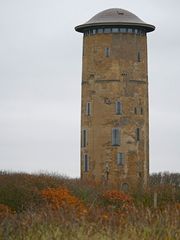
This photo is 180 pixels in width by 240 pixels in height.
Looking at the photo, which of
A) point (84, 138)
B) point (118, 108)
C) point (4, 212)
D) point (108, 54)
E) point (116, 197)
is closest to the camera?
point (4, 212)

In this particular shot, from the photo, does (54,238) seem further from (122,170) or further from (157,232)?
(122,170)

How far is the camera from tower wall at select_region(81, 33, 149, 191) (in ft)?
204

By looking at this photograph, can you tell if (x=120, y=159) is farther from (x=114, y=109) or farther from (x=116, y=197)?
(x=116, y=197)

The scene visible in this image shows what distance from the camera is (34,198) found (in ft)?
108

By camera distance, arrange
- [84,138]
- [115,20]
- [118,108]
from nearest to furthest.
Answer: [118,108] → [115,20] → [84,138]

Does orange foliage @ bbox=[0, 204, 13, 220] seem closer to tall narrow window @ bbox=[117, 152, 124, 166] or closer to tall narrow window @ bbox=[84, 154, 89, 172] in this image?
tall narrow window @ bbox=[117, 152, 124, 166]

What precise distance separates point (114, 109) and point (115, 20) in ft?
19.5

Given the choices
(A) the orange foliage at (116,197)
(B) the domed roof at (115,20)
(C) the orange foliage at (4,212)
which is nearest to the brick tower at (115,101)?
(B) the domed roof at (115,20)

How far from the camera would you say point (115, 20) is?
205ft

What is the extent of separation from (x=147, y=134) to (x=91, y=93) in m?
4.78

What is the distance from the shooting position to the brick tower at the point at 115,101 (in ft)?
204

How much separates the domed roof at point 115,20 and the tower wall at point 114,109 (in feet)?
2.79

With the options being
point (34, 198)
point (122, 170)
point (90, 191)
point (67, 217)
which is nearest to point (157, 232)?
point (67, 217)

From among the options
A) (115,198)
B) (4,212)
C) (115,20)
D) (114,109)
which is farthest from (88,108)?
(4,212)
